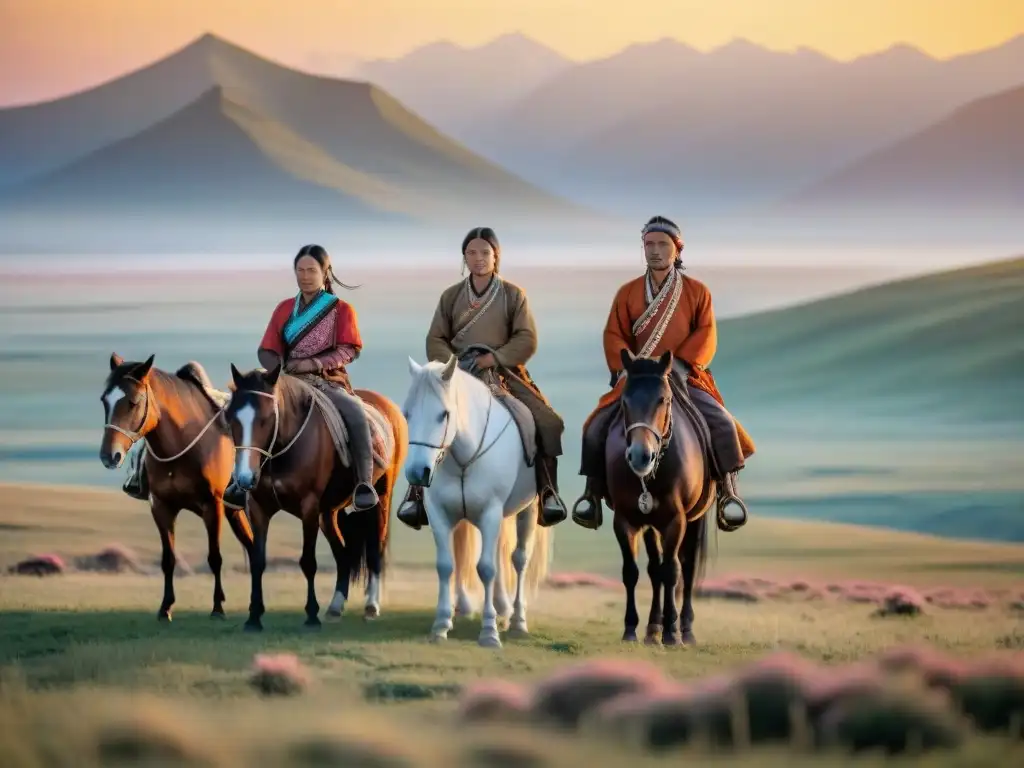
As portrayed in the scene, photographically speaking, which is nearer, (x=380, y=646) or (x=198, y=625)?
(x=380, y=646)

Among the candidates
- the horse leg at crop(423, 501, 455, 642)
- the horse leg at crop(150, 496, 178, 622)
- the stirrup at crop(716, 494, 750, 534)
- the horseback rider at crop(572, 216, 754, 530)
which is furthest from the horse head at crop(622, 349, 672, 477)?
the horse leg at crop(150, 496, 178, 622)

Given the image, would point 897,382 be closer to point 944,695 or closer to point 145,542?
point 145,542

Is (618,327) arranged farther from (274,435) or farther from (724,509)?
(274,435)

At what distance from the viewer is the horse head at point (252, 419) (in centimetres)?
988

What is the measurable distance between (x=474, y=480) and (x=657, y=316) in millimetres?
1559

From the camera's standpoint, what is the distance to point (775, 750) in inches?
269

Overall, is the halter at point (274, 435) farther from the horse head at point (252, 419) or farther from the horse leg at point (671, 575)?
the horse leg at point (671, 575)

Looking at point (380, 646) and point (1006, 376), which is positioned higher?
point (1006, 376)

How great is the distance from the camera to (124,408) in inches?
410

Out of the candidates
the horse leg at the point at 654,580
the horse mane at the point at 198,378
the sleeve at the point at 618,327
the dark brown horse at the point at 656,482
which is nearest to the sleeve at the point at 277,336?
the horse mane at the point at 198,378

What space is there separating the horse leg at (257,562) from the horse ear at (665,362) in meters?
2.79

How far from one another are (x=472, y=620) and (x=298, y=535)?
242 inches

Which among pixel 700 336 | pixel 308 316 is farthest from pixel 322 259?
pixel 700 336

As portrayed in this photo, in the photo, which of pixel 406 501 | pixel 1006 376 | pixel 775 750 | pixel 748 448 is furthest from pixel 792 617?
pixel 1006 376
